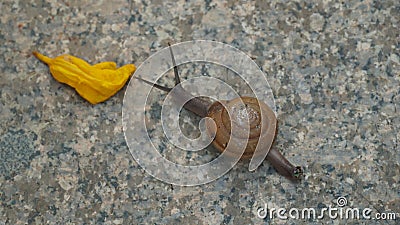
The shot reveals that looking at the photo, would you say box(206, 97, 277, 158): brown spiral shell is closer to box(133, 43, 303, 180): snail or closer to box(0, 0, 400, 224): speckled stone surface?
box(133, 43, 303, 180): snail

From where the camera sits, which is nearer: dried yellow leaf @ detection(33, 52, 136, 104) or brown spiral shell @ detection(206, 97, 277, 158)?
brown spiral shell @ detection(206, 97, 277, 158)

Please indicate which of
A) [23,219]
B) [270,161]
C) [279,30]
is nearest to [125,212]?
[23,219]

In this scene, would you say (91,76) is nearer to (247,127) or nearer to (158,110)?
(158,110)

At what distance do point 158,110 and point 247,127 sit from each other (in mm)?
400

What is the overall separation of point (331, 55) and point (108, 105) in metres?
0.90

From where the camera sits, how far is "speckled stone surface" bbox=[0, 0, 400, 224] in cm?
206

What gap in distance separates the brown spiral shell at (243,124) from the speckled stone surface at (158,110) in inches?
4.9

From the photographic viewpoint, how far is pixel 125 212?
205 cm

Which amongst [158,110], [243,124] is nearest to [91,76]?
[158,110]

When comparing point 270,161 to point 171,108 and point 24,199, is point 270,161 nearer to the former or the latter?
point 171,108

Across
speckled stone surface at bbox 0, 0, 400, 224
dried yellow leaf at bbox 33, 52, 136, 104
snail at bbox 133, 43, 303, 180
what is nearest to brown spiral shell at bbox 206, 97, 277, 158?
snail at bbox 133, 43, 303, 180

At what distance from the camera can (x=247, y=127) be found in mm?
1958

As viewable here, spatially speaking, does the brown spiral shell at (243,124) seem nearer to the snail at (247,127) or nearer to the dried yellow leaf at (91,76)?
the snail at (247,127)

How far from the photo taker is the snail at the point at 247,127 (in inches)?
77.2
